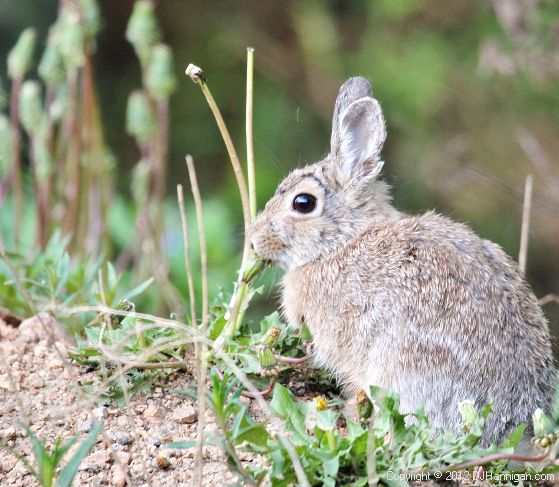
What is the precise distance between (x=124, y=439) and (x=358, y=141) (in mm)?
1970

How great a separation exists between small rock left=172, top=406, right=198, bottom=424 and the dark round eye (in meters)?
1.32

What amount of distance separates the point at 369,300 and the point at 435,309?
31 centimetres

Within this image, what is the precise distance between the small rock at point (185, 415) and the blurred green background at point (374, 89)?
10.4 ft

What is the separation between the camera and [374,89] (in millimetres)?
8570

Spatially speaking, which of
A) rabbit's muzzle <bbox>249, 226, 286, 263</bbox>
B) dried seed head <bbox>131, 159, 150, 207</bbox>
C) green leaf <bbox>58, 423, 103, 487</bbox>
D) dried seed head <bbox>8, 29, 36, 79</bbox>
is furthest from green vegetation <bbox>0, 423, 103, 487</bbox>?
dried seed head <bbox>8, 29, 36, 79</bbox>

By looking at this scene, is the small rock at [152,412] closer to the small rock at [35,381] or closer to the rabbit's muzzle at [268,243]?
the small rock at [35,381]

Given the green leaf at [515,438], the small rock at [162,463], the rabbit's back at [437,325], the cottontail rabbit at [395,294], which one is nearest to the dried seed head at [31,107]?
the cottontail rabbit at [395,294]

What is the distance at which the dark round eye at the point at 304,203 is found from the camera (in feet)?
14.9

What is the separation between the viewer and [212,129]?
9.60m

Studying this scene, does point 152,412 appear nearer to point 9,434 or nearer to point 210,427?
point 210,427

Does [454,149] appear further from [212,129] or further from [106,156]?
[212,129]

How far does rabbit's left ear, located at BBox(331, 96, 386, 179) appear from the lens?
14.8ft

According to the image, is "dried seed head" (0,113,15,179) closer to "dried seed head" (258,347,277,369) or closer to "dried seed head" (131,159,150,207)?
"dried seed head" (131,159,150,207)

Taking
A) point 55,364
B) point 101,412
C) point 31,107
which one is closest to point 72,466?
point 101,412
